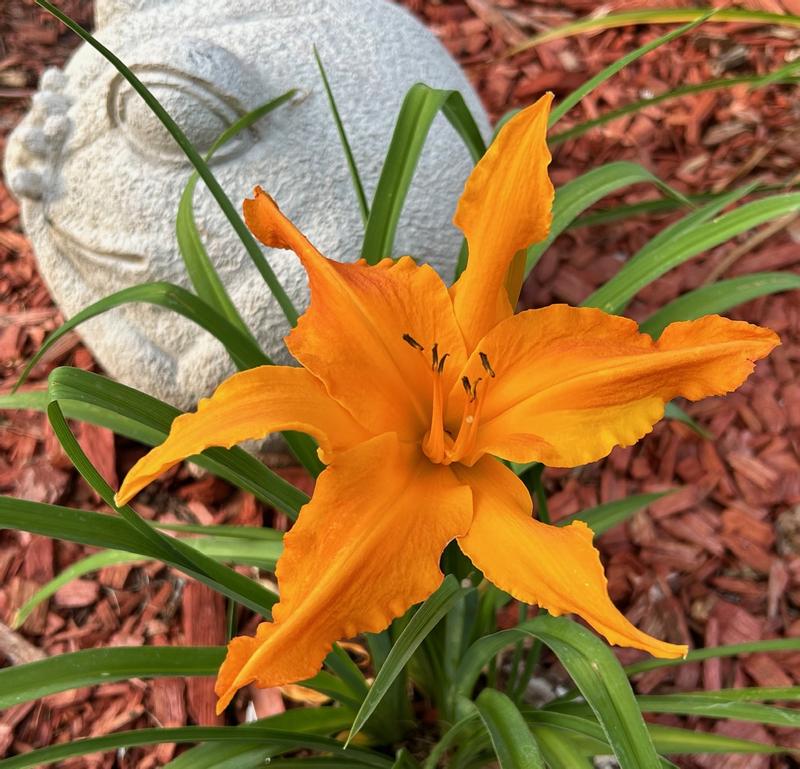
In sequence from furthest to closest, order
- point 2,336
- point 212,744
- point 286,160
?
1. point 2,336
2. point 286,160
3. point 212,744

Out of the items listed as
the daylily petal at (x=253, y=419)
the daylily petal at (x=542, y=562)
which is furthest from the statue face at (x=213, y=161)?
the daylily petal at (x=542, y=562)

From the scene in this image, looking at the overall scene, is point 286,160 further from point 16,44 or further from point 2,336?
point 16,44

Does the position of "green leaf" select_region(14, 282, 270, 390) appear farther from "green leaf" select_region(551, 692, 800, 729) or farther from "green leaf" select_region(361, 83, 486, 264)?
"green leaf" select_region(551, 692, 800, 729)

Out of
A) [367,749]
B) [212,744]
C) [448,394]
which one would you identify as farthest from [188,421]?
[367,749]

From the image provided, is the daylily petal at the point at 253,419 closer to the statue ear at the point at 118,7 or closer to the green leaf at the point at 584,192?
the green leaf at the point at 584,192

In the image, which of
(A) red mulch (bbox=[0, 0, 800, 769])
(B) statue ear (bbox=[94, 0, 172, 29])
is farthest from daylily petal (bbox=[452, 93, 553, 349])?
(B) statue ear (bbox=[94, 0, 172, 29])

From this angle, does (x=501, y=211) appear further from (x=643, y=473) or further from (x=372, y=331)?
(x=643, y=473)

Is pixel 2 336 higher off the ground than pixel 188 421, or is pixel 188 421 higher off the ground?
pixel 188 421
